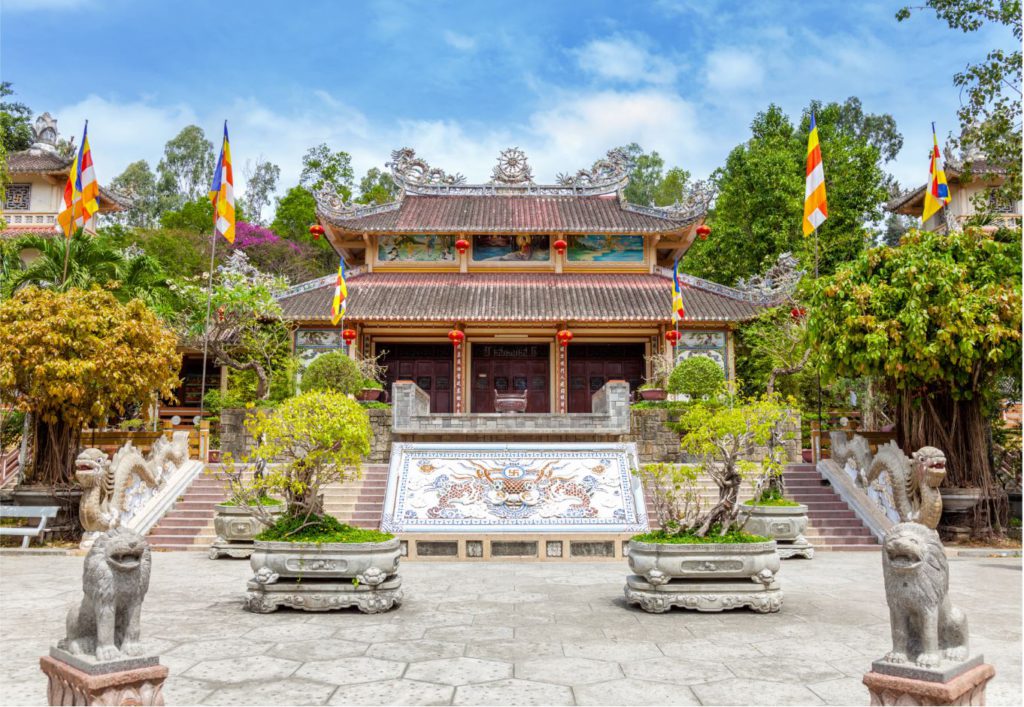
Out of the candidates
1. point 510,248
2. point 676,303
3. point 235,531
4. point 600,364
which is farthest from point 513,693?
point 510,248

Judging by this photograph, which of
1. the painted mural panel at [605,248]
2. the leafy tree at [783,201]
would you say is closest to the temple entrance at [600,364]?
the painted mural panel at [605,248]

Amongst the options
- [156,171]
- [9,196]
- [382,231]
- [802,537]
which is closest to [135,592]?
[802,537]

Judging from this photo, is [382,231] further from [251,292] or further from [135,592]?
[135,592]

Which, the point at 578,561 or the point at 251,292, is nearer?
the point at 578,561

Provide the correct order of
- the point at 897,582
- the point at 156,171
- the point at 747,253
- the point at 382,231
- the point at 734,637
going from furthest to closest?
the point at 156,171, the point at 747,253, the point at 382,231, the point at 734,637, the point at 897,582

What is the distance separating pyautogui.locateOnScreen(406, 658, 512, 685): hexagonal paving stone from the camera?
4527 millimetres

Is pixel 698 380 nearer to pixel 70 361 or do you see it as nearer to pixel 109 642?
pixel 70 361

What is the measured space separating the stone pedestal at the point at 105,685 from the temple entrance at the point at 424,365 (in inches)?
663

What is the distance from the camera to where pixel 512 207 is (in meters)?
22.6

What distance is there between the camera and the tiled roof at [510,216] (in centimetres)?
2067

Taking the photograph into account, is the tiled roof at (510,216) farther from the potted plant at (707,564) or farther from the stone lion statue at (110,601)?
the stone lion statue at (110,601)

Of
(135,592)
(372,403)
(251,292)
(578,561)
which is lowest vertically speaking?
(578,561)

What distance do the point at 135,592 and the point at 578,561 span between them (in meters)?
7.79

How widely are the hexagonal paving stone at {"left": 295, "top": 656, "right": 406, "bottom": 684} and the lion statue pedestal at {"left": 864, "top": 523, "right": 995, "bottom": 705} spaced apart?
276cm
